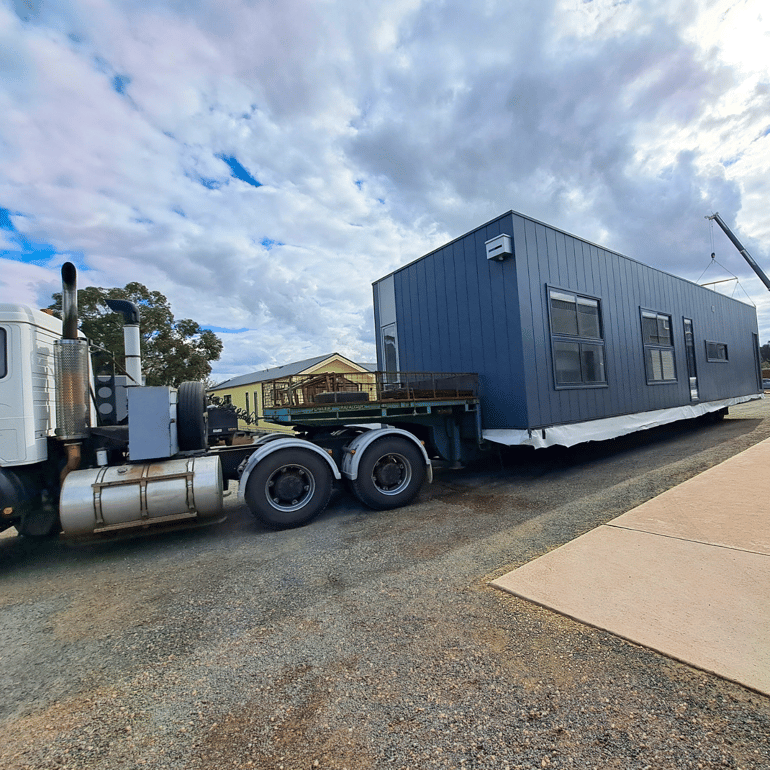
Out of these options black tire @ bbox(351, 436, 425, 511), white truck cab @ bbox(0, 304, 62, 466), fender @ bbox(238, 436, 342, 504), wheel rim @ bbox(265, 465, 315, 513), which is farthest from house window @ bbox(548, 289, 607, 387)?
white truck cab @ bbox(0, 304, 62, 466)

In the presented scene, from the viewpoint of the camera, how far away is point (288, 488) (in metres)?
5.36

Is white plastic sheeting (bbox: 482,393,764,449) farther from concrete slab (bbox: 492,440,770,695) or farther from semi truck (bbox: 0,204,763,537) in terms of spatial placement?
concrete slab (bbox: 492,440,770,695)

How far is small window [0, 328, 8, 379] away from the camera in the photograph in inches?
165

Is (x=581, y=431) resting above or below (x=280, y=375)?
below

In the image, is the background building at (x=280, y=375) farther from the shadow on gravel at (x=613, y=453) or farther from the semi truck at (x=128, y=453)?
the semi truck at (x=128, y=453)

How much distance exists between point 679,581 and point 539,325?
489cm

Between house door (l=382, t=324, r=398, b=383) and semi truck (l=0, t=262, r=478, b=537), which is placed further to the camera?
house door (l=382, t=324, r=398, b=383)

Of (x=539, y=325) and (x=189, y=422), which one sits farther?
(x=539, y=325)

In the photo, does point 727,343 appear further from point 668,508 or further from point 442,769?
point 442,769

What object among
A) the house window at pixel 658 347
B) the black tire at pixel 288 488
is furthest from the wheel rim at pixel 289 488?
the house window at pixel 658 347

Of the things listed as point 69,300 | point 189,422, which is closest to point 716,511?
point 189,422

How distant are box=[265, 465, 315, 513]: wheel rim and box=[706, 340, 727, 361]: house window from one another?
519 inches

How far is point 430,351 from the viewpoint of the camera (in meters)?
8.83

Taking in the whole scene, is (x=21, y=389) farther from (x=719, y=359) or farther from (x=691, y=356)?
(x=719, y=359)
